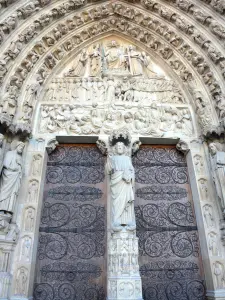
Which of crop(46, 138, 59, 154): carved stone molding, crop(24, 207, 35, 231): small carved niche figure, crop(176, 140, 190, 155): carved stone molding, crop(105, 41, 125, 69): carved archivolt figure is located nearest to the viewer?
crop(24, 207, 35, 231): small carved niche figure

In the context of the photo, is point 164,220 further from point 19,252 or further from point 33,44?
point 33,44

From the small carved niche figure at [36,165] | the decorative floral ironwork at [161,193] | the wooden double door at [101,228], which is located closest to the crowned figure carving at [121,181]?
the wooden double door at [101,228]

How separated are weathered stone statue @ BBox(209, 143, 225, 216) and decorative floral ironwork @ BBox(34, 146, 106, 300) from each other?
2093mm

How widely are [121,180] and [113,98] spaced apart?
2.14 m

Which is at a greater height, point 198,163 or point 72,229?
point 198,163

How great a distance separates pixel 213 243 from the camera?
4.49 m

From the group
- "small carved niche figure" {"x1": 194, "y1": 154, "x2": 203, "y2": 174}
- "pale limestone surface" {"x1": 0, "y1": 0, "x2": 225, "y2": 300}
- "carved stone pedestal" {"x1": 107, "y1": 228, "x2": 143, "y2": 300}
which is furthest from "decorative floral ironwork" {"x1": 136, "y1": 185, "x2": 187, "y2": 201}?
"carved stone pedestal" {"x1": 107, "y1": 228, "x2": 143, "y2": 300}

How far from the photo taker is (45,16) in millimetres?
5988

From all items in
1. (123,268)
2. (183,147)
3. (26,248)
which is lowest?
(123,268)

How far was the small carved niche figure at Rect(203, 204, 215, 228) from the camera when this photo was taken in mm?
4641

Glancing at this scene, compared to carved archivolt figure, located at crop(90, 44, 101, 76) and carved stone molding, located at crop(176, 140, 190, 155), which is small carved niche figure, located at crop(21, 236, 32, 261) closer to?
carved stone molding, located at crop(176, 140, 190, 155)

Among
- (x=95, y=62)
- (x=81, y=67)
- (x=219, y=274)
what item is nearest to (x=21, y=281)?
(x=219, y=274)

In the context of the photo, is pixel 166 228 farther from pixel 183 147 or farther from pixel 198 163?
pixel 183 147

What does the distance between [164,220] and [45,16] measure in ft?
16.7
